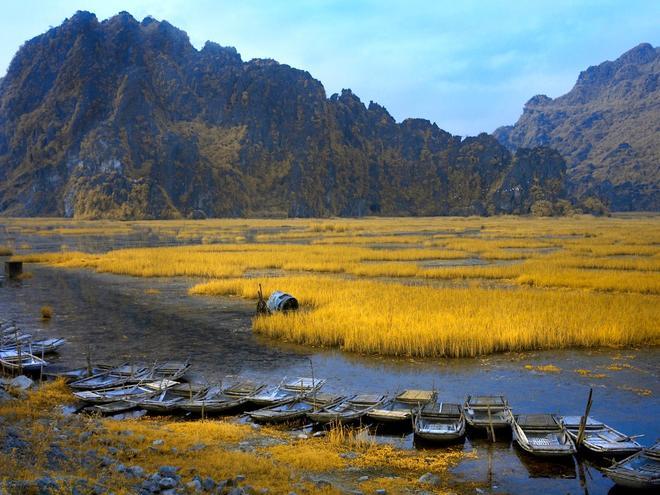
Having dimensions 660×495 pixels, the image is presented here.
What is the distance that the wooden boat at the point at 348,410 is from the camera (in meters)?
13.0

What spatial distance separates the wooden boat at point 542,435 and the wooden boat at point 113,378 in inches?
397

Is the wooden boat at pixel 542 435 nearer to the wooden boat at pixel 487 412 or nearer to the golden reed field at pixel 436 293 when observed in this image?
the wooden boat at pixel 487 412

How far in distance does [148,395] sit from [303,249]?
44855mm

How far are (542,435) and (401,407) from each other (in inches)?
130

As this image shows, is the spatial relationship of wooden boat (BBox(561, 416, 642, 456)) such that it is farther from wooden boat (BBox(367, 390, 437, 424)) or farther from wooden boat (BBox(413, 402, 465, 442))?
wooden boat (BBox(367, 390, 437, 424))

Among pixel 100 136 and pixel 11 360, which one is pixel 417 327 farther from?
pixel 100 136

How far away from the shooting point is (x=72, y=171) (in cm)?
17938

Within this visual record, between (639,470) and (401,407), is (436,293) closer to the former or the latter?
(401,407)

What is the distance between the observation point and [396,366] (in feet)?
60.2

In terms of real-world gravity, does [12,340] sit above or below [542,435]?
above

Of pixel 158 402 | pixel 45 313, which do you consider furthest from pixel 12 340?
pixel 158 402

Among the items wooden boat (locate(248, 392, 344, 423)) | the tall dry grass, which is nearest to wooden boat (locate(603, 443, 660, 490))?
wooden boat (locate(248, 392, 344, 423))

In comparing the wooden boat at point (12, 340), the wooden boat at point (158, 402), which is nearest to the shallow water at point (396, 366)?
the wooden boat at point (12, 340)

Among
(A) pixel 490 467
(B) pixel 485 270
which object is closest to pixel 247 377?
(A) pixel 490 467
